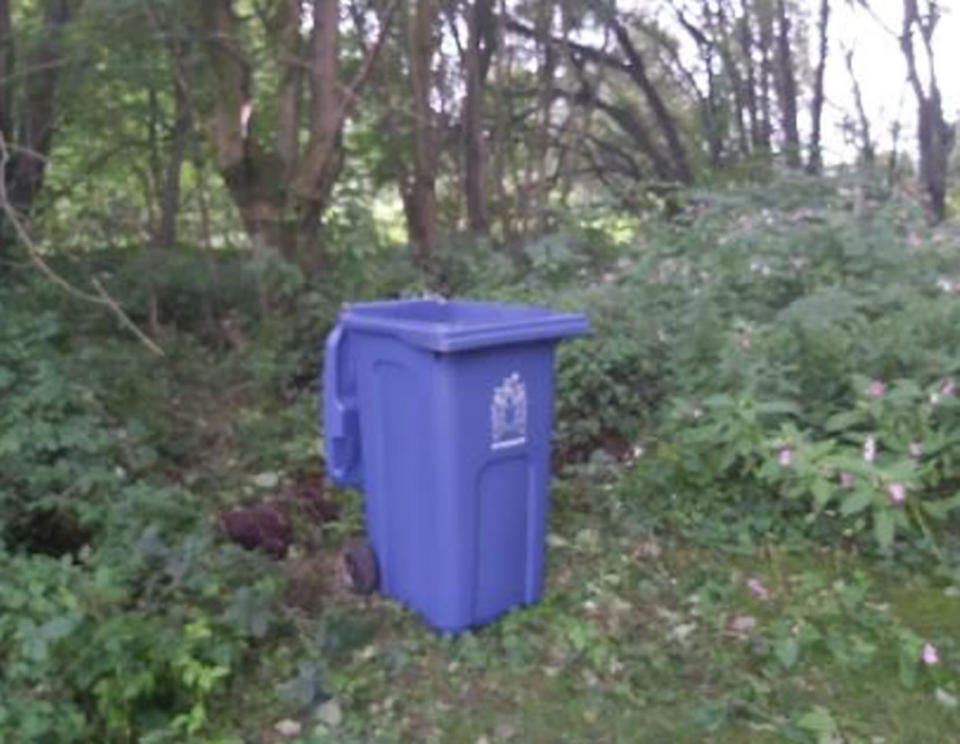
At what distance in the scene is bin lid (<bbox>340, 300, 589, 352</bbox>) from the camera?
3.17m

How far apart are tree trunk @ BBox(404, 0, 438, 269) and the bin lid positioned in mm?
3962

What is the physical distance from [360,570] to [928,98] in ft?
30.5

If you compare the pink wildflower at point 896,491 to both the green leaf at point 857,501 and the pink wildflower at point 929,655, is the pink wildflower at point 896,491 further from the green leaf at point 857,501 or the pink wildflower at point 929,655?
the pink wildflower at point 929,655

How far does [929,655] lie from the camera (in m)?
3.28

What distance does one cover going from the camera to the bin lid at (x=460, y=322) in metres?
3.17

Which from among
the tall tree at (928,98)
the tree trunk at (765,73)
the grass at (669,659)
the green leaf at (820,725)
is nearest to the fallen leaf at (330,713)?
the grass at (669,659)

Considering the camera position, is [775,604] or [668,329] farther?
[668,329]

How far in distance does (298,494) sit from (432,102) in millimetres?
5095

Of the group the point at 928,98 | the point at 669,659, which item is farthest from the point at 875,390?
the point at 928,98

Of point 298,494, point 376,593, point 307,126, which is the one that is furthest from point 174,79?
point 376,593

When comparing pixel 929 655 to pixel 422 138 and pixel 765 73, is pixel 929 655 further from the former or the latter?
pixel 765 73

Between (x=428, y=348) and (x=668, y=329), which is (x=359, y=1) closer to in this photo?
(x=668, y=329)

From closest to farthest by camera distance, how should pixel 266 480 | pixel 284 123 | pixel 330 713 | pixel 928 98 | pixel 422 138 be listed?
pixel 330 713 < pixel 266 480 < pixel 284 123 < pixel 422 138 < pixel 928 98

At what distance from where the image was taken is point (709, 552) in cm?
402
